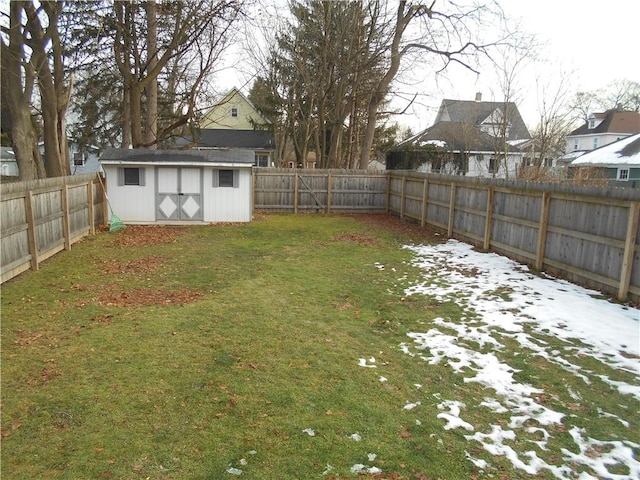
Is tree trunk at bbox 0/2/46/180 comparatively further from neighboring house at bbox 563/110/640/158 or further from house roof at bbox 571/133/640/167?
neighboring house at bbox 563/110/640/158

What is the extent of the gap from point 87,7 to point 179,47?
132 inches

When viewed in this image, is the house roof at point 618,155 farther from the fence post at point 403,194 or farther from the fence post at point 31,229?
the fence post at point 31,229

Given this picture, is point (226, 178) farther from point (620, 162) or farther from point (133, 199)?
point (620, 162)

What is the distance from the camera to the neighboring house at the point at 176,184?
49.6 feet

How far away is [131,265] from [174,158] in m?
6.46

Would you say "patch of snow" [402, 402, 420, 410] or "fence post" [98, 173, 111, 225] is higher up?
"fence post" [98, 173, 111, 225]

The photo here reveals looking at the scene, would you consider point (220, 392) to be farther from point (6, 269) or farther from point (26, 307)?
point (6, 269)

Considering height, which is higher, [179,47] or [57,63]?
[179,47]

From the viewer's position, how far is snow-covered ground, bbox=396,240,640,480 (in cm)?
365

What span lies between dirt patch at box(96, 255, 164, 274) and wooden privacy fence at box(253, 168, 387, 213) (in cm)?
968

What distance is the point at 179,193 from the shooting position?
51.2 feet

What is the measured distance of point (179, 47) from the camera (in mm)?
17469

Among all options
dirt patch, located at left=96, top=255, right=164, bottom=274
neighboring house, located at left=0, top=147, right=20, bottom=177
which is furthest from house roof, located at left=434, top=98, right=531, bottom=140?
neighboring house, located at left=0, top=147, right=20, bottom=177

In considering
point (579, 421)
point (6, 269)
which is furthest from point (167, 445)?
point (6, 269)
